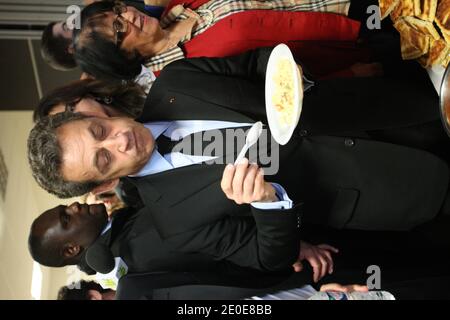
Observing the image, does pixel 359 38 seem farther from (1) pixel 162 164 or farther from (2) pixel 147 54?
(1) pixel 162 164

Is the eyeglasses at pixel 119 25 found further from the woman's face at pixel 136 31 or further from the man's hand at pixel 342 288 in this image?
the man's hand at pixel 342 288

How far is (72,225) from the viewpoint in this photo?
2.06 m

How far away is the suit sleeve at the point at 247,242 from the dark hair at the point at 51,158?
38 cm

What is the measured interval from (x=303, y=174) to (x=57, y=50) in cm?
172

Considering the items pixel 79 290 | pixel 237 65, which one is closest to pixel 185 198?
pixel 237 65

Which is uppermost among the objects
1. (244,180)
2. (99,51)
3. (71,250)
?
(99,51)

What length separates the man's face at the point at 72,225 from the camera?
6.72ft

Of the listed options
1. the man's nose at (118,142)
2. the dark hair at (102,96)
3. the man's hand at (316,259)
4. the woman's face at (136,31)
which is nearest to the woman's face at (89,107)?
the dark hair at (102,96)

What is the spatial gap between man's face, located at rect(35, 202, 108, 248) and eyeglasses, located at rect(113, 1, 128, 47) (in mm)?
758

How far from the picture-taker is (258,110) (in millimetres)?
1594

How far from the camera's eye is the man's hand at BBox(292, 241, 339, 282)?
163 cm

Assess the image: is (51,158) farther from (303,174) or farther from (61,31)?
(61,31)

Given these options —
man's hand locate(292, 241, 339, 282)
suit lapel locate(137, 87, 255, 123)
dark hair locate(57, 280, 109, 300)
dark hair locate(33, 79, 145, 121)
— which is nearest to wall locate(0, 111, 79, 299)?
dark hair locate(57, 280, 109, 300)

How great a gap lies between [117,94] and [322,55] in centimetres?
102
